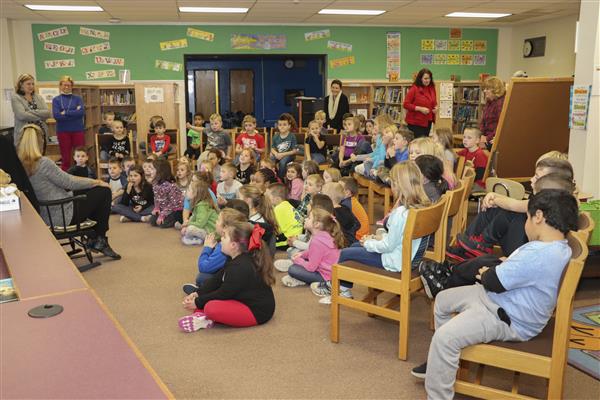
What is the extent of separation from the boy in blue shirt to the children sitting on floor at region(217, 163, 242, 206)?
3.71 m

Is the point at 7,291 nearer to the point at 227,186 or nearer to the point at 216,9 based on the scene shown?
the point at 227,186

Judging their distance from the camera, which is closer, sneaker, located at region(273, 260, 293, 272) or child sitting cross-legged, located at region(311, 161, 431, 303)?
child sitting cross-legged, located at region(311, 161, 431, 303)

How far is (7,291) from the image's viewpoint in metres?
2.06

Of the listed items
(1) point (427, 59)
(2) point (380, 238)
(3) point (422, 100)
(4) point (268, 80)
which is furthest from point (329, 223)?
(4) point (268, 80)

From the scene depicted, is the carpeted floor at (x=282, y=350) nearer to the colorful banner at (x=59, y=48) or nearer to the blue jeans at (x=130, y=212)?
the blue jeans at (x=130, y=212)

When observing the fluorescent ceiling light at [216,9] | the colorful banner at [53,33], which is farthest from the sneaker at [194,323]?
the colorful banner at [53,33]

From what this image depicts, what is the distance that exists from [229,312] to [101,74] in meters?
8.68

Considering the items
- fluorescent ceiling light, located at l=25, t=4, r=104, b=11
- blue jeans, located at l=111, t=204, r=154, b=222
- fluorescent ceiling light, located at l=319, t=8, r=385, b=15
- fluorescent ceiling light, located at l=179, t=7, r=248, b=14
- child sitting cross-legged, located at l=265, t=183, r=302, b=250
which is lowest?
blue jeans, located at l=111, t=204, r=154, b=222

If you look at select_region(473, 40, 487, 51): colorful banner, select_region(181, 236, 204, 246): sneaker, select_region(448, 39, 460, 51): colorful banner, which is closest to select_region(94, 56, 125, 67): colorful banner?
select_region(181, 236, 204, 246): sneaker

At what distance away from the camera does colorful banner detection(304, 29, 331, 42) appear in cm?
1126

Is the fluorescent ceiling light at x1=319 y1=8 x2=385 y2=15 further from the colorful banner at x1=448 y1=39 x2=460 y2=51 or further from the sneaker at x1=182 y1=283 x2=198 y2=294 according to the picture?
the sneaker at x1=182 y1=283 x2=198 y2=294

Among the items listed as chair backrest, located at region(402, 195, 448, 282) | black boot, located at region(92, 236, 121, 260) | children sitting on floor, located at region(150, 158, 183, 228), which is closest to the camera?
chair backrest, located at region(402, 195, 448, 282)

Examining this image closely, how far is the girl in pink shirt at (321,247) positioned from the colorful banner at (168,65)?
25.4ft

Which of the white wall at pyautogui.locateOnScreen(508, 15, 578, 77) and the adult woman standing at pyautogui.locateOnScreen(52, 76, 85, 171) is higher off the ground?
the white wall at pyautogui.locateOnScreen(508, 15, 578, 77)
